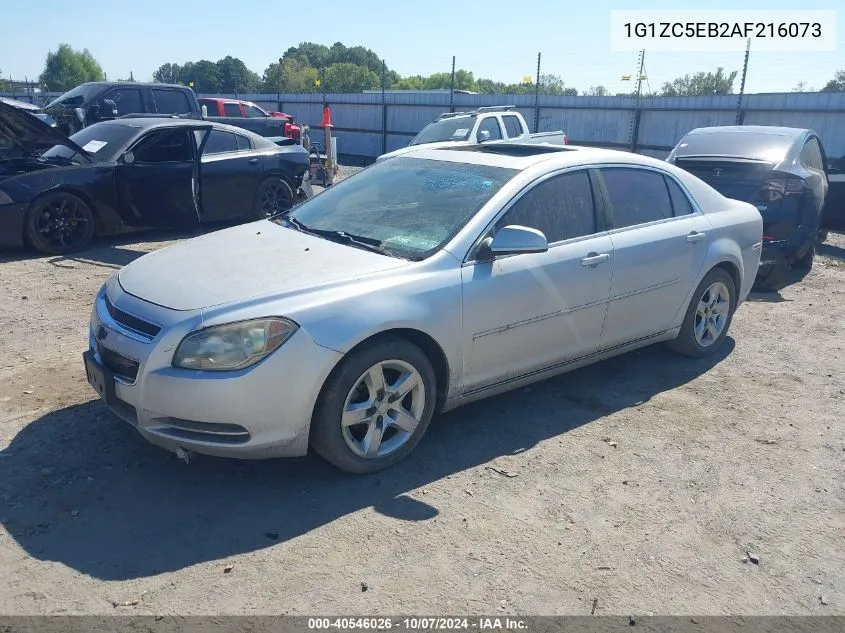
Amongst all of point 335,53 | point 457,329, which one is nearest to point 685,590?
point 457,329

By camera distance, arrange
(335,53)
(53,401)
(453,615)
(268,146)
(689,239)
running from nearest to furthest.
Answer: (453,615) < (53,401) < (689,239) < (268,146) < (335,53)

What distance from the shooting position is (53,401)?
4.41 meters

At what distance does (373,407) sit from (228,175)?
688 cm

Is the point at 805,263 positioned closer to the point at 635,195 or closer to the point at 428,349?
the point at 635,195

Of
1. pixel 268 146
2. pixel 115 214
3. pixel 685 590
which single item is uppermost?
pixel 268 146

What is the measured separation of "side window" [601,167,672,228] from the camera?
479 centimetres

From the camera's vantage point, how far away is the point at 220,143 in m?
9.76

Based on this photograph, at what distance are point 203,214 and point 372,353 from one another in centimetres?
612

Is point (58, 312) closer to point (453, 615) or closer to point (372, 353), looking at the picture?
point (372, 353)

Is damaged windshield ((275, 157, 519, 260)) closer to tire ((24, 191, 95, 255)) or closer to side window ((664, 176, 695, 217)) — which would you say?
side window ((664, 176, 695, 217))

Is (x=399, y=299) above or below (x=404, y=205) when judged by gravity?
below

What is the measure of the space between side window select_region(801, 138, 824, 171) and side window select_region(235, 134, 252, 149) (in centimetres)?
712

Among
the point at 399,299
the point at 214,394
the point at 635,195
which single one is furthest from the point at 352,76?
the point at 214,394

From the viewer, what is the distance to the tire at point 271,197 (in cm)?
1001
